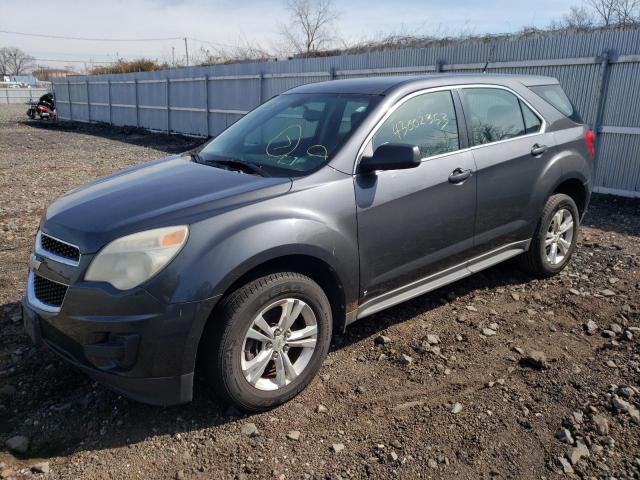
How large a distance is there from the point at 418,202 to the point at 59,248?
2174 millimetres

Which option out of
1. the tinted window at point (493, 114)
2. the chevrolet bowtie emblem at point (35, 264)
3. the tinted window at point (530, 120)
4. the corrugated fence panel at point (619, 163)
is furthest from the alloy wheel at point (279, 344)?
the corrugated fence panel at point (619, 163)

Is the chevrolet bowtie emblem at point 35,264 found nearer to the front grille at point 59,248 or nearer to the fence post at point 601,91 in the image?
the front grille at point 59,248

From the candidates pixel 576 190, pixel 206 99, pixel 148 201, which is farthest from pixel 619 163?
pixel 206 99

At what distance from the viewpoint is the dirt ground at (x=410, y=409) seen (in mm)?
2668

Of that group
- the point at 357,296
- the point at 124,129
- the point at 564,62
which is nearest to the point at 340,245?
the point at 357,296

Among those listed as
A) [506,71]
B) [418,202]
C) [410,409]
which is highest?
[506,71]

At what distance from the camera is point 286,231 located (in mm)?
2914

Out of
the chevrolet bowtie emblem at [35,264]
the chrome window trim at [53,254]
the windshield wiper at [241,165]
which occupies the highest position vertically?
the windshield wiper at [241,165]

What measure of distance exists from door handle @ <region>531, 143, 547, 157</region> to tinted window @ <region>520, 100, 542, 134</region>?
143 mm

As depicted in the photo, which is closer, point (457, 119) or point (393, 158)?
point (393, 158)

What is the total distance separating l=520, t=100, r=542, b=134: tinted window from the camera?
14.8 ft

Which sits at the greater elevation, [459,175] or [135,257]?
[459,175]

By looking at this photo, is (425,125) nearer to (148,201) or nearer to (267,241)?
(267,241)

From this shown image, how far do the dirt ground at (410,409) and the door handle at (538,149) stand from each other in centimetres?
121
